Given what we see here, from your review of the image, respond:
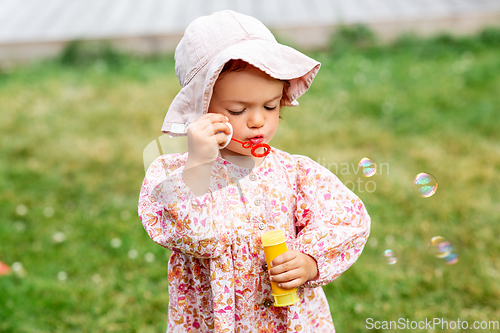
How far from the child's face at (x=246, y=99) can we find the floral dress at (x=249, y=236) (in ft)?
0.52

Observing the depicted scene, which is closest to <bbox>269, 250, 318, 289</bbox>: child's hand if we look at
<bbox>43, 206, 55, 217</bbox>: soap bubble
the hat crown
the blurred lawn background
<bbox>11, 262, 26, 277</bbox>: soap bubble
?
the hat crown

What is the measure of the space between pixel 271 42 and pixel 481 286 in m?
2.02

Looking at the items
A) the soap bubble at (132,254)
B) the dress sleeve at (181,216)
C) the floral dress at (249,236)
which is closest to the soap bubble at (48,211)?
the soap bubble at (132,254)

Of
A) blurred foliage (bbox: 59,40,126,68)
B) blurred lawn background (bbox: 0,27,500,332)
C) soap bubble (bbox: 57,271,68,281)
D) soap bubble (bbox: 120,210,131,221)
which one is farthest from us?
blurred foliage (bbox: 59,40,126,68)

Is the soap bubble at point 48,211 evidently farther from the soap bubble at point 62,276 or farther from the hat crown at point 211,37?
the hat crown at point 211,37

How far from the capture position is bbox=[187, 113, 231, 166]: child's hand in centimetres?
127

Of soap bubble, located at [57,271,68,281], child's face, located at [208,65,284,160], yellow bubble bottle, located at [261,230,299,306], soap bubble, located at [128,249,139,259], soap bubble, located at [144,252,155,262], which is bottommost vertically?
soap bubble, located at [57,271,68,281]

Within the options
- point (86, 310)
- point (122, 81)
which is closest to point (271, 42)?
point (86, 310)

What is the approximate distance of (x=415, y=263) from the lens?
2.96 metres

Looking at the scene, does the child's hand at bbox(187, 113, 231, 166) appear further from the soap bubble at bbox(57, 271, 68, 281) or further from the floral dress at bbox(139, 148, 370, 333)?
the soap bubble at bbox(57, 271, 68, 281)

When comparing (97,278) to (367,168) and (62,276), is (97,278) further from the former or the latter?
(367,168)

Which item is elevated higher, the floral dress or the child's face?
the child's face

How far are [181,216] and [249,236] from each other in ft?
0.84

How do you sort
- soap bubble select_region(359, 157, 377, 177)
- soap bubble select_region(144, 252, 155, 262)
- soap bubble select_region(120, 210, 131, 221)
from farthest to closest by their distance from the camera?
soap bubble select_region(120, 210, 131, 221)
soap bubble select_region(144, 252, 155, 262)
soap bubble select_region(359, 157, 377, 177)
